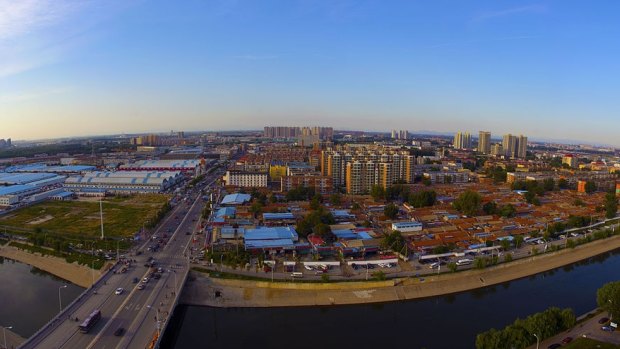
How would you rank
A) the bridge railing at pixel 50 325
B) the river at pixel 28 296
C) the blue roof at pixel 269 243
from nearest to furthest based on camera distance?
the bridge railing at pixel 50 325, the river at pixel 28 296, the blue roof at pixel 269 243

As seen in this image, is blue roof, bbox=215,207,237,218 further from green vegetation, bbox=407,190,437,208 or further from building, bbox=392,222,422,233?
green vegetation, bbox=407,190,437,208

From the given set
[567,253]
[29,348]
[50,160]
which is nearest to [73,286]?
[29,348]

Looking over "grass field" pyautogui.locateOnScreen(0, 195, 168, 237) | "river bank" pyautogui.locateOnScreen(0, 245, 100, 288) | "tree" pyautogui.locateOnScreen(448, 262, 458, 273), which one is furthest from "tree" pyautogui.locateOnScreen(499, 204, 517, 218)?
"river bank" pyautogui.locateOnScreen(0, 245, 100, 288)

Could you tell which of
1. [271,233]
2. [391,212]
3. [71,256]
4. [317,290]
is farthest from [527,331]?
[71,256]

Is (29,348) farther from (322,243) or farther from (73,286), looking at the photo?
(322,243)

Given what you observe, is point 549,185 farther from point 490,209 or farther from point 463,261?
point 463,261

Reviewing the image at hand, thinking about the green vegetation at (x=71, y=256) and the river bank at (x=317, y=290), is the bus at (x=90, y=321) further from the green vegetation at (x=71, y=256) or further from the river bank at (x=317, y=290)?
the green vegetation at (x=71, y=256)

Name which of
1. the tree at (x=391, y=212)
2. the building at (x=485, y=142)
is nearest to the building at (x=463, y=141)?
the building at (x=485, y=142)
